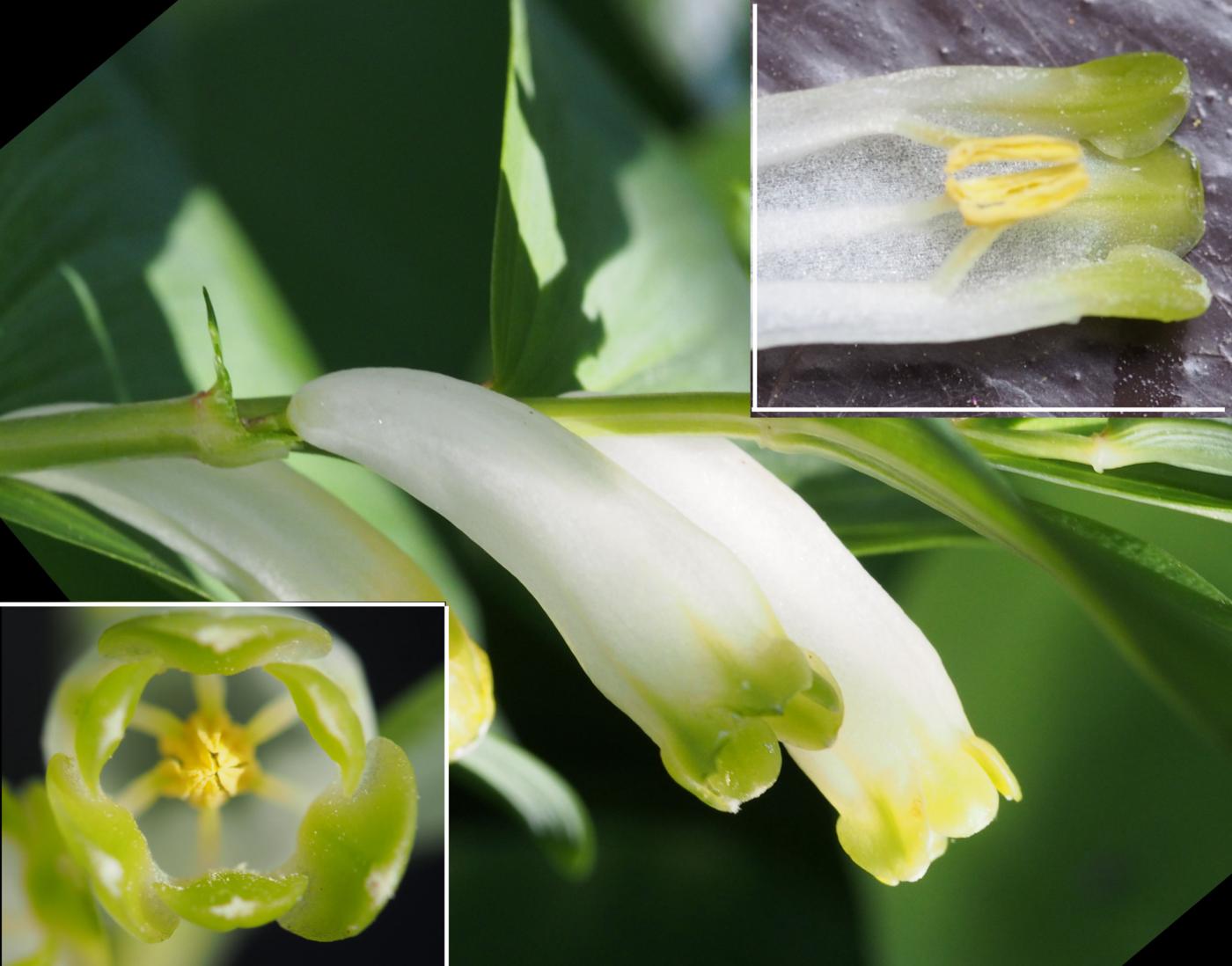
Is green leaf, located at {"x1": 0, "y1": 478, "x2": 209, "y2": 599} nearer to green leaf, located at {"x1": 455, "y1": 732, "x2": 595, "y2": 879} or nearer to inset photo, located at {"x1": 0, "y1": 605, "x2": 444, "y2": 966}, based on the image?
inset photo, located at {"x1": 0, "y1": 605, "x2": 444, "y2": 966}

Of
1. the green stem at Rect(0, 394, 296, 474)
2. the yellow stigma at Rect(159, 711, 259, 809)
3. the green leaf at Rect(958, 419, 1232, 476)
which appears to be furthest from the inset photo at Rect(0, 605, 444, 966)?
the green leaf at Rect(958, 419, 1232, 476)

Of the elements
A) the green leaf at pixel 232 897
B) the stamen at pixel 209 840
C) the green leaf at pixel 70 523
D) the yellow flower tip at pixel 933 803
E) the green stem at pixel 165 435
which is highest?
the green stem at pixel 165 435

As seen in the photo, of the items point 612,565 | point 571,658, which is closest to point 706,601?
point 612,565

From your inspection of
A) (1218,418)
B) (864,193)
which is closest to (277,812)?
(864,193)

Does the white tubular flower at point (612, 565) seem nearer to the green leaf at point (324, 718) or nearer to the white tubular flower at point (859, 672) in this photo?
the white tubular flower at point (859, 672)

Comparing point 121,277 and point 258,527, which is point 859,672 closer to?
point 258,527

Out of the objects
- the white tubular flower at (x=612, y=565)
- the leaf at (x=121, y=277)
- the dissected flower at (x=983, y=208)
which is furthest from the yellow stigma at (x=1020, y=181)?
the leaf at (x=121, y=277)

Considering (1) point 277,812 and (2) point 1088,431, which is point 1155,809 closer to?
(2) point 1088,431
